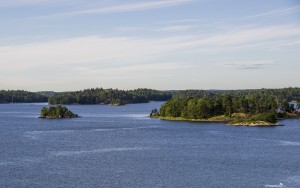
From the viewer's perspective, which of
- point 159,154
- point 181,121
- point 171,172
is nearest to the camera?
point 171,172

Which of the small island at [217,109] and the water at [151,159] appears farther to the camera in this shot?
the small island at [217,109]

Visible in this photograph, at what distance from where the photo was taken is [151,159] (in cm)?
6881

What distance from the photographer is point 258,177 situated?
181ft

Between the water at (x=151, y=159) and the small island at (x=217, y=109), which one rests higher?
the small island at (x=217, y=109)

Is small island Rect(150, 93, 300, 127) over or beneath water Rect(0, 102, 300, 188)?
over

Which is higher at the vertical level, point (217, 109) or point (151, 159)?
point (217, 109)

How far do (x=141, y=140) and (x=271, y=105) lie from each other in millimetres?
69792

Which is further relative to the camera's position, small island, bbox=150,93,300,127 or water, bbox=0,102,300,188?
small island, bbox=150,93,300,127

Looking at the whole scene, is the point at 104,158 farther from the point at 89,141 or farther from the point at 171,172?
the point at 89,141

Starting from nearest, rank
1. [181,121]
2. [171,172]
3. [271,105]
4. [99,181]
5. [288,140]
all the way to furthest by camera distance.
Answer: [99,181]
[171,172]
[288,140]
[181,121]
[271,105]

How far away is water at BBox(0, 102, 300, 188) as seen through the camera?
53781mm

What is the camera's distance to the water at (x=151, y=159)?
53781 millimetres

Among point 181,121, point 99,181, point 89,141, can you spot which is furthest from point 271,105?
point 99,181

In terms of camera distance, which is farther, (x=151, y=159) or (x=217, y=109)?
(x=217, y=109)
